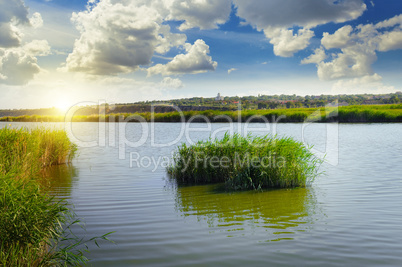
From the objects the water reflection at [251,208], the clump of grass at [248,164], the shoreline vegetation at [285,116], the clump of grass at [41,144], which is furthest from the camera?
the shoreline vegetation at [285,116]

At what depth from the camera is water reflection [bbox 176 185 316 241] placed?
7.36m

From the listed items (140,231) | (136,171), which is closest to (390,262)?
(140,231)

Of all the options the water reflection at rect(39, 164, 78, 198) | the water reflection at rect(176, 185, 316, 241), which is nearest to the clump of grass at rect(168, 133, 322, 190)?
the water reflection at rect(176, 185, 316, 241)

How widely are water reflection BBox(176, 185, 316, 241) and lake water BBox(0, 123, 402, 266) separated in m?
0.02

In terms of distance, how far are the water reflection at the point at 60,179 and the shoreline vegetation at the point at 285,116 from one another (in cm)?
2782

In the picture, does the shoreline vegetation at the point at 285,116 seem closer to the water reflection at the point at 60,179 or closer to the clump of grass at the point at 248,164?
the water reflection at the point at 60,179

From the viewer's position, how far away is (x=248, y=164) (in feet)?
37.2

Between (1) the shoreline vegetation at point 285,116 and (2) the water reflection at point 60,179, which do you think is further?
(1) the shoreline vegetation at point 285,116

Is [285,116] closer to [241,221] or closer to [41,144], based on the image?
[41,144]

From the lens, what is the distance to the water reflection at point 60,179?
11.4m

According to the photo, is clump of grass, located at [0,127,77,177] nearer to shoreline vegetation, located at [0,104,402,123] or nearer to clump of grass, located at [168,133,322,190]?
clump of grass, located at [168,133,322,190]

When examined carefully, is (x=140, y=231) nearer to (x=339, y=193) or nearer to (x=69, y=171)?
(x=339, y=193)

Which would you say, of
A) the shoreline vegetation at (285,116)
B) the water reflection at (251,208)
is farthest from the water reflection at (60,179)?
the shoreline vegetation at (285,116)

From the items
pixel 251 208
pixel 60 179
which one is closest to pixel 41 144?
pixel 60 179
